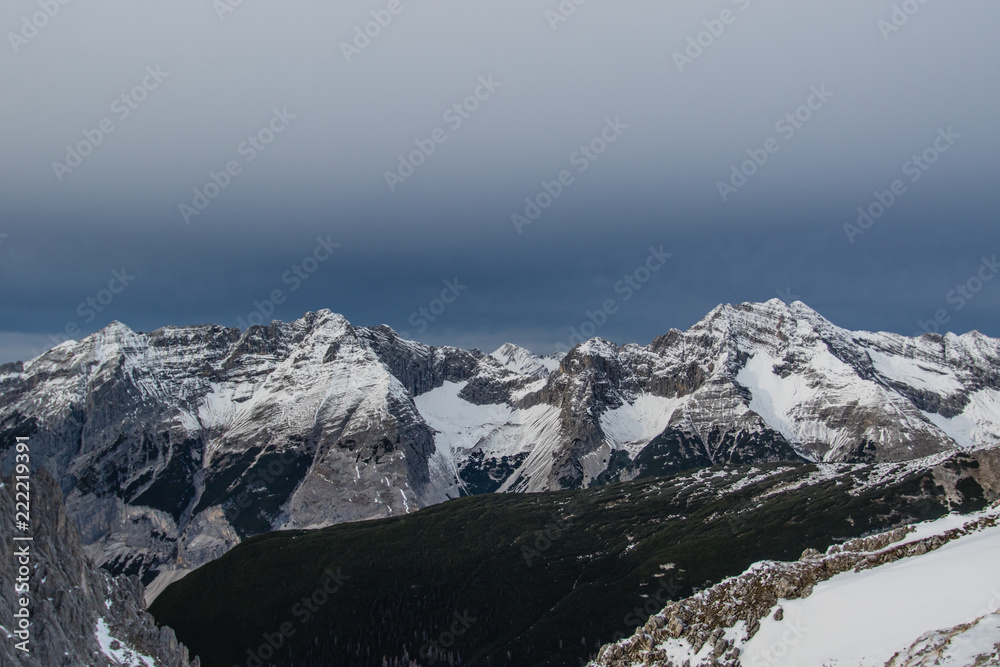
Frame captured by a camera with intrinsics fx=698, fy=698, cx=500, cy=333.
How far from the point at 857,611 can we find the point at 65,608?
11608 centimetres

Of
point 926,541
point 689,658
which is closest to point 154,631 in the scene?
point 689,658

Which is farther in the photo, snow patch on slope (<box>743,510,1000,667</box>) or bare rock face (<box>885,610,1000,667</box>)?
snow patch on slope (<box>743,510,1000,667</box>)

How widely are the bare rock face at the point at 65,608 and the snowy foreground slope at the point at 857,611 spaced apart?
3221 inches

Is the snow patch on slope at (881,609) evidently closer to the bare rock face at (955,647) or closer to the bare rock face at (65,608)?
the bare rock face at (955,647)

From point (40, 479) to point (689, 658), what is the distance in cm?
12724

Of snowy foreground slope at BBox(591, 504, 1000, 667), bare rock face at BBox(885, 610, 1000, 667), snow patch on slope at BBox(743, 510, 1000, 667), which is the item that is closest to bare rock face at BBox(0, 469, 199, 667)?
snowy foreground slope at BBox(591, 504, 1000, 667)

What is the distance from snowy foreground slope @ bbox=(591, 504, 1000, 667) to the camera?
5553 cm

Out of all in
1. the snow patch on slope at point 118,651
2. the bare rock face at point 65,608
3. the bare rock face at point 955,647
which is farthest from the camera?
the snow patch on slope at point 118,651

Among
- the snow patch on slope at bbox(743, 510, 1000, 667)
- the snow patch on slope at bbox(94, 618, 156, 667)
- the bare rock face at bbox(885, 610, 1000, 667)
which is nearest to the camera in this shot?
the bare rock face at bbox(885, 610, 1000, 667)

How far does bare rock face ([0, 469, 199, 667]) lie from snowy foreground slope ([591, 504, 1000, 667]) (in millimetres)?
81802

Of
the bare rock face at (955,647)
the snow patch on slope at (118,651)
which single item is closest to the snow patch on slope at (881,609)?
the bare rock face at (955,647)

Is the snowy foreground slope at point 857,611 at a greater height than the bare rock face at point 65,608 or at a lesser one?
lesser

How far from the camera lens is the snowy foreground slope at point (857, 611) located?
55.5m

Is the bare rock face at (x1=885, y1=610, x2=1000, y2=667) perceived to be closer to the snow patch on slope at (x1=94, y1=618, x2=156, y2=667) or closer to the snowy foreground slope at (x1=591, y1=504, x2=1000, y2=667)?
the snowy foreground slope at (x1=591, y1=504, x2=1000, y2=667)
